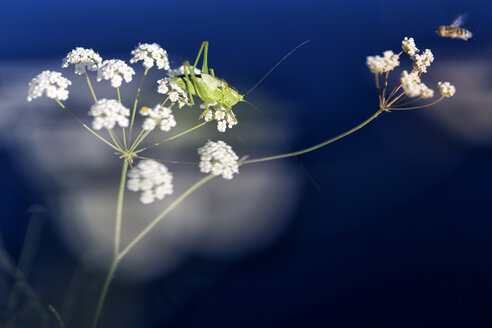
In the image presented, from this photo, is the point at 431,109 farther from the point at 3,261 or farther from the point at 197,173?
the point at 3,261

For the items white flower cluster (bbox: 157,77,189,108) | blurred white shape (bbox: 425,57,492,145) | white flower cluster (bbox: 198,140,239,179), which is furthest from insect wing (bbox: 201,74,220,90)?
blurred white shape (bbox: 425,57,492,145)

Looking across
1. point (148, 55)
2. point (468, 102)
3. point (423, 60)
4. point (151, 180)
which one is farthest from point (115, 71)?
point (468, 102)

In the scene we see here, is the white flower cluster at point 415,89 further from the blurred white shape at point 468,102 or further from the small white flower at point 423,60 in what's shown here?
the blurred white shape at point 468,102

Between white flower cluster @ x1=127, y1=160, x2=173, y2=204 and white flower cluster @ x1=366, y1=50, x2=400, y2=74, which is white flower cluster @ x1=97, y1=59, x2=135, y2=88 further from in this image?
white flower cluster @ x1=366, y1=50, x2=400, y2=74

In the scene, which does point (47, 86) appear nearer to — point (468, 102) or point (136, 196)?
point (136, 196)

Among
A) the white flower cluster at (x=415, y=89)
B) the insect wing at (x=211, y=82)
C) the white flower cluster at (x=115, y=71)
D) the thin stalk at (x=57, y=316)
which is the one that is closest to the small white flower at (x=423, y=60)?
the white flower cluster at (x=415, y=89)

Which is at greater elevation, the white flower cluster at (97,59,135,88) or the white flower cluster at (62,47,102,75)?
the white flower cluster at (62,47,102,75)

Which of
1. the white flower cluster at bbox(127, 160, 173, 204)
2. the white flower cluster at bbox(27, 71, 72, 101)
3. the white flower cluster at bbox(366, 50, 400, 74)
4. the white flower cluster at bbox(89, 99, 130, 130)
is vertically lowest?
the white flower cluster at bbox(127, 160, 173, 204)

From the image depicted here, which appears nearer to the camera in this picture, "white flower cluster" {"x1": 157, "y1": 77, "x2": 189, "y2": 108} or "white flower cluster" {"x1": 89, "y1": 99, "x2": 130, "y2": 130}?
"white flower cluster" {"x1": 89, "y1": 99, "x2": 130, "y2": 130}
